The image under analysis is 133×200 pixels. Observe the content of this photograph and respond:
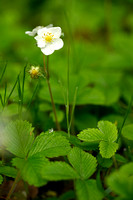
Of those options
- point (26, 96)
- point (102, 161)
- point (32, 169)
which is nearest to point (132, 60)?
point (26, 96)

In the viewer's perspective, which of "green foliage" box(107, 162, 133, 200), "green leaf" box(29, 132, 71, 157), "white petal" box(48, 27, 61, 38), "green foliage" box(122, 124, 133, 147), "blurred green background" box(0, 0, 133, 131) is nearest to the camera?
"green foliage" box(107, 162, 133, 200)

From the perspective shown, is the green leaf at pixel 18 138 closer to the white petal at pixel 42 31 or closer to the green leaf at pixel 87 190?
the green leaf at pixel 87 190

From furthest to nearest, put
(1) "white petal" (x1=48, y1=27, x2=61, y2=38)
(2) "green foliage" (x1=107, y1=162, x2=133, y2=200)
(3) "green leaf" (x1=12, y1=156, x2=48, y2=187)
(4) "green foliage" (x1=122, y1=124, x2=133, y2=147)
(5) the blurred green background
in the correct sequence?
(5) the blurred green background
(1) "white petal" (x1=48, y1=27, x2=61, y2=38)
(4) "green foliage" (x1=122, y1=124, x2=133, y2=147)
(3) "green leaf" (x1=12, y1=156, x2=48, y2=187)
(2) "green foliage" (x1=107, y1=162, x2=133, y2=200)

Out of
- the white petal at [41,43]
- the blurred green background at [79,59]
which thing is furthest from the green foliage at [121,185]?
the white petal at [41,43]

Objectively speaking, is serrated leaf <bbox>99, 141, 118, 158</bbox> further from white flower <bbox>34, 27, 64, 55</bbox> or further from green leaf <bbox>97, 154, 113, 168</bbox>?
white flower <bbox>34, 27, 64, 55</bbox>

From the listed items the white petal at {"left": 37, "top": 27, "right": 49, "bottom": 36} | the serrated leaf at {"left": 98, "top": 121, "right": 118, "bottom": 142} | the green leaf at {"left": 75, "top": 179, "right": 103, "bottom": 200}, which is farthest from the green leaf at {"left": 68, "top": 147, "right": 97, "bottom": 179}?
the white petal at {"left": 37, "top": 27, "right": 49, "bottom": 36}
